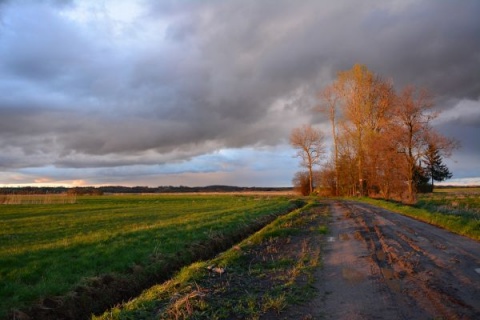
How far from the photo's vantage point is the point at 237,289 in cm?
851

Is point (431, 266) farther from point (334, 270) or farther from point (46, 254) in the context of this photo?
point (46, 254)

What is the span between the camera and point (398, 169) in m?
40.9

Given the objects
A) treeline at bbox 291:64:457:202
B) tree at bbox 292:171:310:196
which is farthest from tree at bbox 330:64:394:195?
tree at bbox 292:171:310:196

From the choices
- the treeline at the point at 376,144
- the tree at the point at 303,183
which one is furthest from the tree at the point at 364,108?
the tree at the point at 303,183

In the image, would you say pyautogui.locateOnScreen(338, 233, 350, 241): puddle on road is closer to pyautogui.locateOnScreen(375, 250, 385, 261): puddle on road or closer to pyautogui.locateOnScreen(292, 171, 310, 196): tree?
pyautogui.locateOnScreen(375, 250, 385, 261): puddle on road

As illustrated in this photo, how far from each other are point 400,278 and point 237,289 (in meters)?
3.68

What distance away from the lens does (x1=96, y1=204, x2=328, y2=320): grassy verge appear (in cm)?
704

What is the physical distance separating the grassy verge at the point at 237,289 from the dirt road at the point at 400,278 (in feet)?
2.05

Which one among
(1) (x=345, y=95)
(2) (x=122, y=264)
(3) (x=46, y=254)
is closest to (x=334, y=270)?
(2) (x=122, y=264)

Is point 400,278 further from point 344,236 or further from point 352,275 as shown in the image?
point 344,236

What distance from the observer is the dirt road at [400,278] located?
6703 mm

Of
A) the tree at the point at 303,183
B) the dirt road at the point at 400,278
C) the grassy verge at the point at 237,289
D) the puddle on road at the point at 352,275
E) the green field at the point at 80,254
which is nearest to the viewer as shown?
the dirt road at the point at 400,278

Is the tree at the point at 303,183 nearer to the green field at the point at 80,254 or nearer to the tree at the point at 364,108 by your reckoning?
the tree at the point at 364,108

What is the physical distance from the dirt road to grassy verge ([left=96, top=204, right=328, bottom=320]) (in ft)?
2.05
